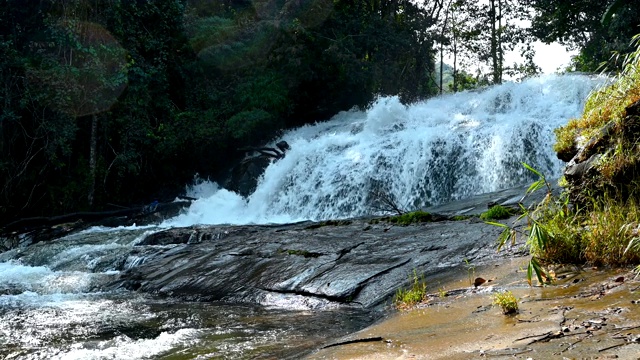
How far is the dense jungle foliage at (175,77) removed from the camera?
17.5 metres

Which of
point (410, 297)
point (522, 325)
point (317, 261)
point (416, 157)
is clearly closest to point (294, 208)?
point (416, 157)

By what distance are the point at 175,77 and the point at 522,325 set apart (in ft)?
68.7

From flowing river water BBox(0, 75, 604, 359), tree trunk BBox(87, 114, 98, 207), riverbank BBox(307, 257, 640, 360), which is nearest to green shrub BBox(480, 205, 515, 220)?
riverbank BBox(307, 257, 640, 360)

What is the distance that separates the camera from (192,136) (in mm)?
20484

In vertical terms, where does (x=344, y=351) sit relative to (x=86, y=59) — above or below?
below

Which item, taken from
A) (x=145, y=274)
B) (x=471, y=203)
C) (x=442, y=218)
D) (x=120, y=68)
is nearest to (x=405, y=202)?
(x=471, y=203)

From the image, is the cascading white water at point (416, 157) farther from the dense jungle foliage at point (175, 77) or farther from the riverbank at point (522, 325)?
the riverbank at point (522, 325)

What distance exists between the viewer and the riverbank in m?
3.12

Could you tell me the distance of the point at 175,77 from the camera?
22.9 metres

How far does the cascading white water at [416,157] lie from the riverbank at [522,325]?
9.45m

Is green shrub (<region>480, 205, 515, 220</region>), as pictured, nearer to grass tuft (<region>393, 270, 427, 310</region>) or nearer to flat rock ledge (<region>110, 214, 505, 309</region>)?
flat rock ledge (<region>110, 214, 505, 309</region>)

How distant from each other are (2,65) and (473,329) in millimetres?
16721

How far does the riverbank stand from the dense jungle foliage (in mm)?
15460

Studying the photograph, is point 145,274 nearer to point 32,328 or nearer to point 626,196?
point 32,328
